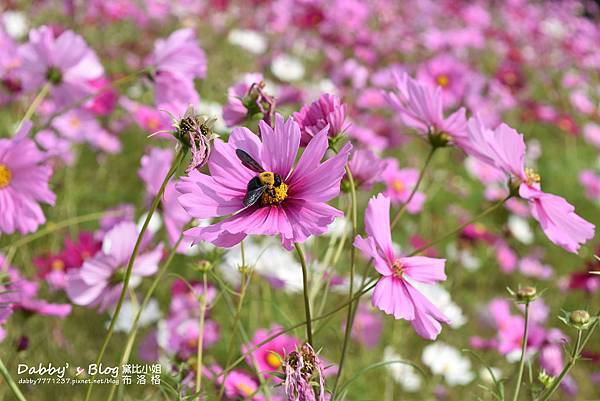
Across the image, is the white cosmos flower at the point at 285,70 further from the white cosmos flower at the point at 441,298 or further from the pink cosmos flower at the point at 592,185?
the white cosmos flower at the point at 441,298

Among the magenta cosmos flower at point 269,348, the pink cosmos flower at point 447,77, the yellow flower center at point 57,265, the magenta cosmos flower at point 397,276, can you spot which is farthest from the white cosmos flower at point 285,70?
the magenta cosmos flower at point 397,276

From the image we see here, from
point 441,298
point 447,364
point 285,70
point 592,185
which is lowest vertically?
point 592,185

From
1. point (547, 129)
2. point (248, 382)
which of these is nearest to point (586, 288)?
point (248, 382)

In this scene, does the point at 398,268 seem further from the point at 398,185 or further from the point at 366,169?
the point at 398,185

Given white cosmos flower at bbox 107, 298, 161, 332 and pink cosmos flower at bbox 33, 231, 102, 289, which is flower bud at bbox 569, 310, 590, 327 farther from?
white cosmos flower at bbox 107, 298, 161, 332

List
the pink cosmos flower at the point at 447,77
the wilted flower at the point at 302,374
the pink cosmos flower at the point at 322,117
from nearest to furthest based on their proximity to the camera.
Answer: the wilted flower at the point at 302,374, the pink cosmos flower at the point at 322,117, the pink cosmos flower at the point at 447,77

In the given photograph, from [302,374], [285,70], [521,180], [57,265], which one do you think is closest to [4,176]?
[57,265]

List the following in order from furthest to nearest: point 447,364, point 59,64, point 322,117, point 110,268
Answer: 1. point 447,364
2. point 59,64
3. point 110,268
4. point 322,117
